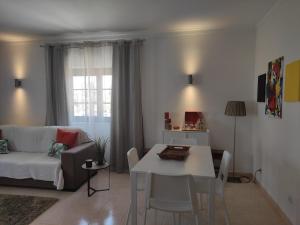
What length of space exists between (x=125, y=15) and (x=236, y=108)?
227 centimetres

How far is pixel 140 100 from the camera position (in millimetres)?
4289

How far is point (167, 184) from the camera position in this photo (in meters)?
1.79

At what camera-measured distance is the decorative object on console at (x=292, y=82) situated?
2201 mm

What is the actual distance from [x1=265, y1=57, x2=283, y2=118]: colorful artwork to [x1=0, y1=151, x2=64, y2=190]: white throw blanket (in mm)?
3060

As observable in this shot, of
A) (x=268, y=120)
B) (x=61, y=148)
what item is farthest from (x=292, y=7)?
(x=61, y=148)

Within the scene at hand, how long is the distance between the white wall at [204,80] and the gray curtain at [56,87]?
1644 mm

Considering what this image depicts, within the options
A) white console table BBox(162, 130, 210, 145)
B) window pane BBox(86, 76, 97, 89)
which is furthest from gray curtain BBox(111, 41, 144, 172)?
white console table BBox(162, 130, 210, 145)

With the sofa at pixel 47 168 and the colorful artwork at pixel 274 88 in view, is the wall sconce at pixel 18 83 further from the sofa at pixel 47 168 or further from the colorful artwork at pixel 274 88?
the colorful artwork at pixel 274 88

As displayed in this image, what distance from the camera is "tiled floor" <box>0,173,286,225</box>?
103 inches

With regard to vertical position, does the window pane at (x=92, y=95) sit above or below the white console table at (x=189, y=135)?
above

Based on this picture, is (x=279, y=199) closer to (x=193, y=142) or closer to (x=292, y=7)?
(x=193, y=142)

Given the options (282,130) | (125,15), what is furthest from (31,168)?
(282,130)

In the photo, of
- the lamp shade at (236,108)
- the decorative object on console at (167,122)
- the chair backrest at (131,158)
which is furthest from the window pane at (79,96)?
the lamp shade at (236,108)

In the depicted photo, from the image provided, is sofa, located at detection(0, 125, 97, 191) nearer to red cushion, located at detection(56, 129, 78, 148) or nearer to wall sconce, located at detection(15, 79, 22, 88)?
red cushion, located at detection(56, 129, 78, 148)
